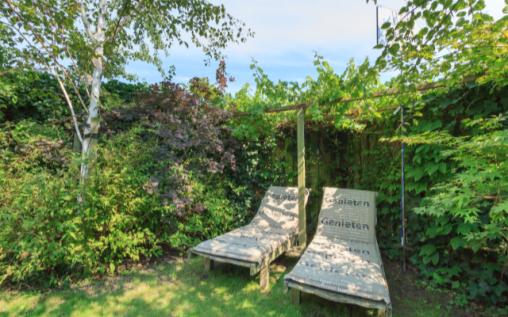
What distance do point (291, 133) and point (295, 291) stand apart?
2665 mm

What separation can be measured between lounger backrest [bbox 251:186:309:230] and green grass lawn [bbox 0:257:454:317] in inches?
33.1

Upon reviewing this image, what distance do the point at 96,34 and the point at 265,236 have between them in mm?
3545

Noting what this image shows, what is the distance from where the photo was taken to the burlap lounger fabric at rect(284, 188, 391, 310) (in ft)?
6.66

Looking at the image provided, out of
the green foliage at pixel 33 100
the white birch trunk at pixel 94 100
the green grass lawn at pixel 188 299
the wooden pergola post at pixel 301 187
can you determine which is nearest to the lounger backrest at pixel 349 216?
the wooden pergola post at pixel 301 187

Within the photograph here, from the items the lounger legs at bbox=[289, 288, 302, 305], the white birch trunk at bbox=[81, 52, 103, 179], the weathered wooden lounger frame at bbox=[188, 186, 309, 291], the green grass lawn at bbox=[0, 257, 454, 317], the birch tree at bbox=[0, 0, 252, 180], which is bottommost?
the green grass lawn at bbox=[0, 257, 454, 317]

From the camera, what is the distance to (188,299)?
98.7 inches

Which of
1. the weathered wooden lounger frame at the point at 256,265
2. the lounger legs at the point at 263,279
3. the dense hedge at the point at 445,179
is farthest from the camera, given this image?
the lounger legs at the point at 263,279

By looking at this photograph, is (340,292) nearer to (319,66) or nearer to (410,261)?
(410,261)

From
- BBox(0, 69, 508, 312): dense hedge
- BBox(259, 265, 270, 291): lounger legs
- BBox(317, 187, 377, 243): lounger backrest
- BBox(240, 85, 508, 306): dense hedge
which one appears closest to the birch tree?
BBox(0, 69, 508, 312): dense hedge

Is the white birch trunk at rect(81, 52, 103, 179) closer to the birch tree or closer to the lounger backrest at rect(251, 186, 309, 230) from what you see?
the birch tree

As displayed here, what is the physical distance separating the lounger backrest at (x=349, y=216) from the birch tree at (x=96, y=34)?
312 centimetres

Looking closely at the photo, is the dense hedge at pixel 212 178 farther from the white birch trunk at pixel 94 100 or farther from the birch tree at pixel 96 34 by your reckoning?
the birch tree at pixel 96 34

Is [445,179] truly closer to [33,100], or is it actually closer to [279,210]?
[279,210]

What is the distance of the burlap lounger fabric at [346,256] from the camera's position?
203 cm
